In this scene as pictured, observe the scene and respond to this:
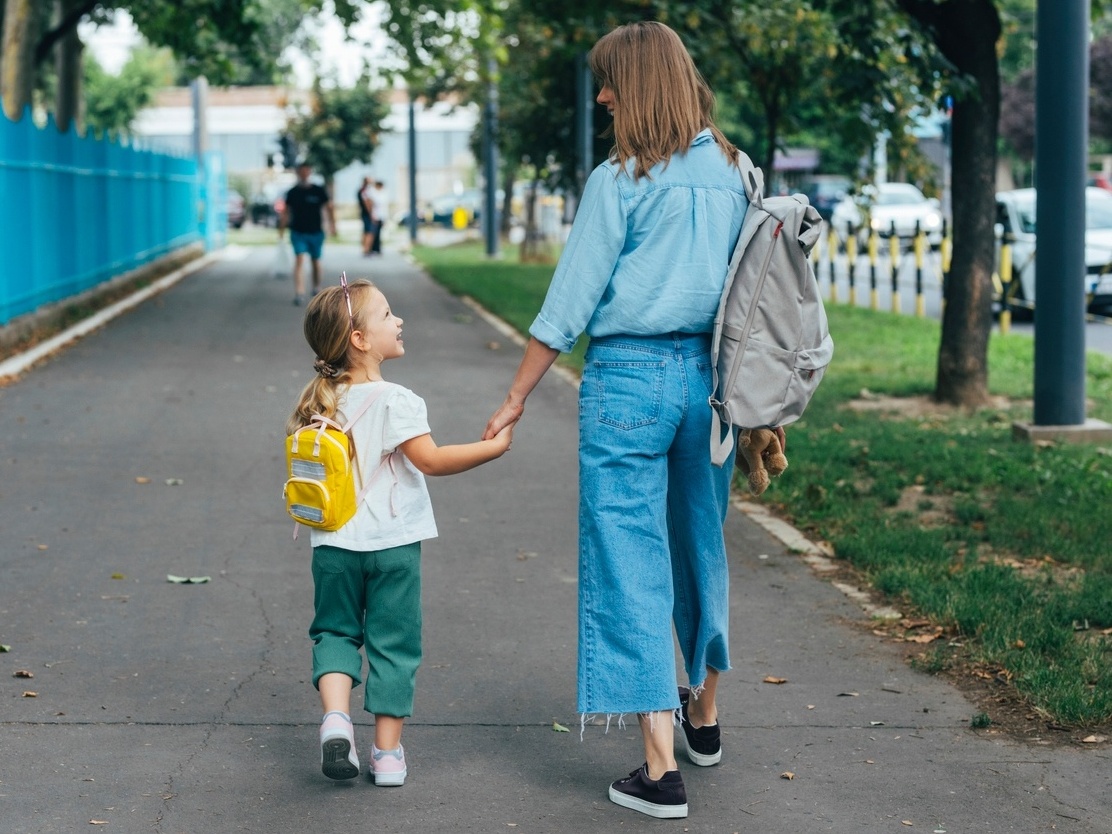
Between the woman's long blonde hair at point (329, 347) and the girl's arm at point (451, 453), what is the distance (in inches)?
9.0

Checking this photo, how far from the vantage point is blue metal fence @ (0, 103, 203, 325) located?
14.8 metres

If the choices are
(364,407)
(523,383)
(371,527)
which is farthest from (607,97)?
(371,527)

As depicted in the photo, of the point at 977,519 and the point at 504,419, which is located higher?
the point at 504,419

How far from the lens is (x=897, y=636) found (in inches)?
226

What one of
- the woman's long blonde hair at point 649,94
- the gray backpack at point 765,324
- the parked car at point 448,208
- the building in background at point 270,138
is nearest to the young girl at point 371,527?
the gray backpack at point 765,324

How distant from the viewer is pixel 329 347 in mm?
4008

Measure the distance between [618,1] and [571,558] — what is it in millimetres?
9954

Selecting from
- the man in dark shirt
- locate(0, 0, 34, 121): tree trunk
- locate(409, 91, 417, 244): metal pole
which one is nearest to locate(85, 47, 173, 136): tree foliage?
locate(409, 91, 417, 244): metal pole

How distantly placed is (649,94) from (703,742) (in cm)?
174

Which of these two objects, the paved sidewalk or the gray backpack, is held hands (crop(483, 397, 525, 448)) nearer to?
the gray backpack

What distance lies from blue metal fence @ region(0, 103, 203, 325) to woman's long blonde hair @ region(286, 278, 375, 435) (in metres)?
11.0

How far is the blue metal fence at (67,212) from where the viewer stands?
14.8 meters

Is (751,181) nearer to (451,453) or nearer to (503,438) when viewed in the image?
(503,438)

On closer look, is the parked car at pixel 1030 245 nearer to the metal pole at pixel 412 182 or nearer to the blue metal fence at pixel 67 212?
the blue metal fence at pixel 67 212
